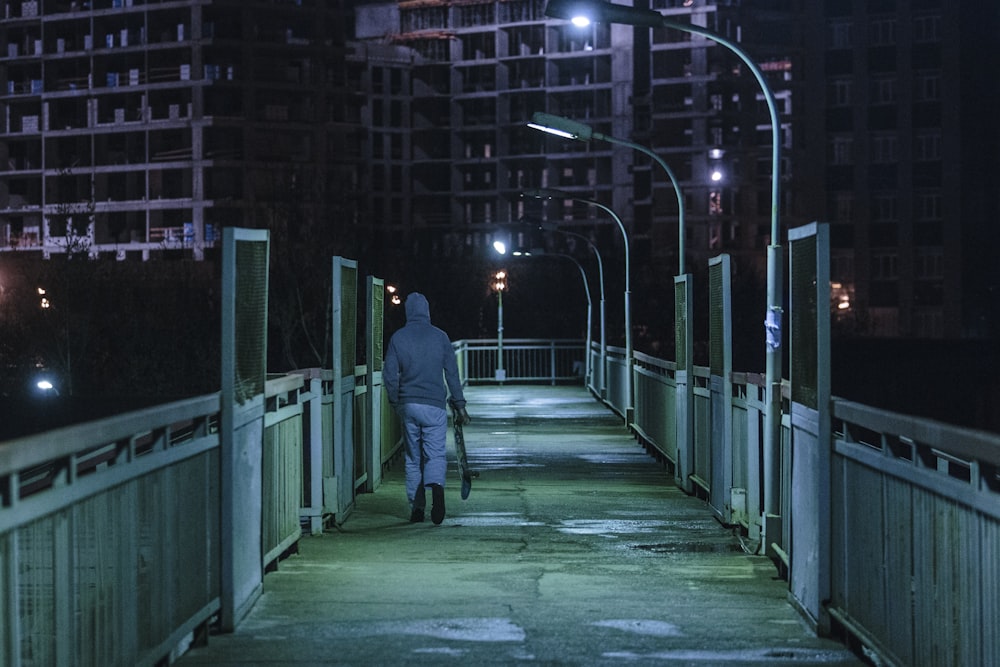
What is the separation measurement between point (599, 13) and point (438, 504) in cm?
577

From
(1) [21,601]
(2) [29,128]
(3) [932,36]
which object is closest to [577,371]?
(1) [21,601]

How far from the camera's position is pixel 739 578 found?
31.2 ft

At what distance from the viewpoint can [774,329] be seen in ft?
39.7

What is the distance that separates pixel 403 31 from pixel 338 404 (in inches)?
4965

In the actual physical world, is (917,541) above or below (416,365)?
below

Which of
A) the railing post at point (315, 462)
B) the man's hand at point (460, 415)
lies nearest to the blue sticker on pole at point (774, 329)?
the man's hand at point (460, 415)

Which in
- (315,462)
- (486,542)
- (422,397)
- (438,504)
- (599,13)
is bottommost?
(486,542)

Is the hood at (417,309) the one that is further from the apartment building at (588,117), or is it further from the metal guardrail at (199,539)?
the apartment building at (588,117)

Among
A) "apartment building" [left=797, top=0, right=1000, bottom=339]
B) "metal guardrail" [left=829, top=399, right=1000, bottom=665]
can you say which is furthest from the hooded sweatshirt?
"apartment building" [left=797, top=0, right=1000, bottom=339]

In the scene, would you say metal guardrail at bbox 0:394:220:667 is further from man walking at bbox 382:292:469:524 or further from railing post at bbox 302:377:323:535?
man walking at bbox 382:292:469:524

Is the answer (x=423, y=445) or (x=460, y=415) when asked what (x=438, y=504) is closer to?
(x=423, y=445)

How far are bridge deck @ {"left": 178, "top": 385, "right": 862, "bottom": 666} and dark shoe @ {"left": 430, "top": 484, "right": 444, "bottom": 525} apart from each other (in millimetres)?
122

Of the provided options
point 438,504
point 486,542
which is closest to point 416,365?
point 438,504

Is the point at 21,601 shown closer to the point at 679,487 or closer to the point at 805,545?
the point at 805,545
